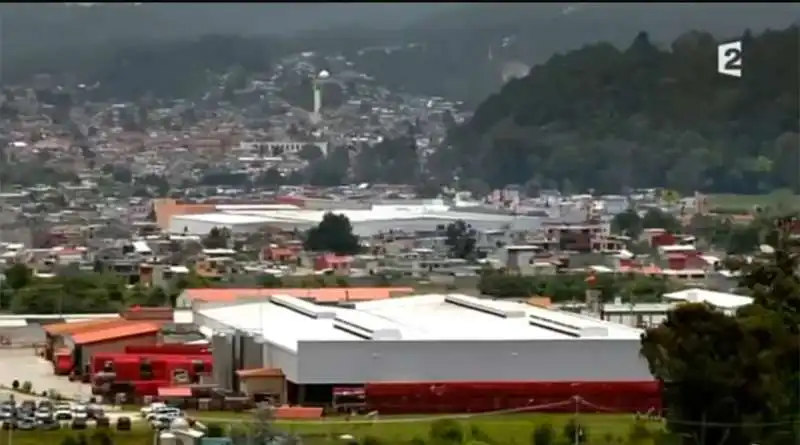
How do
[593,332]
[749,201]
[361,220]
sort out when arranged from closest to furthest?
1. [593,332]
2. [361,220]
3. [749,201]

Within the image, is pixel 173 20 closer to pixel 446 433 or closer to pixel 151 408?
pixel 151 408

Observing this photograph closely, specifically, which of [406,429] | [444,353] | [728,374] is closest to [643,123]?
[444,353]

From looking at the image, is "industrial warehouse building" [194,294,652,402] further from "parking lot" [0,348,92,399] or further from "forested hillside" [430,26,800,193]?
"forested hillside" [430,26,800,193]

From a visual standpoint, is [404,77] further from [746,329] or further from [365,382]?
[746,329]

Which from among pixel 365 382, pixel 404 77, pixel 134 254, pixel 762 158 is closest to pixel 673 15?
pixel 404 77

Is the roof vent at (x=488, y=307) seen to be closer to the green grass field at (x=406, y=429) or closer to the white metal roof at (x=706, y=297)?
A: the white metal roof at (x=706, y=297)

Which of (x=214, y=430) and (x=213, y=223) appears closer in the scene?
(x=214, y=430)

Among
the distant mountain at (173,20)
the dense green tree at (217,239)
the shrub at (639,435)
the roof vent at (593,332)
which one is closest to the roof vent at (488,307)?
the roof vent at (593,332)
